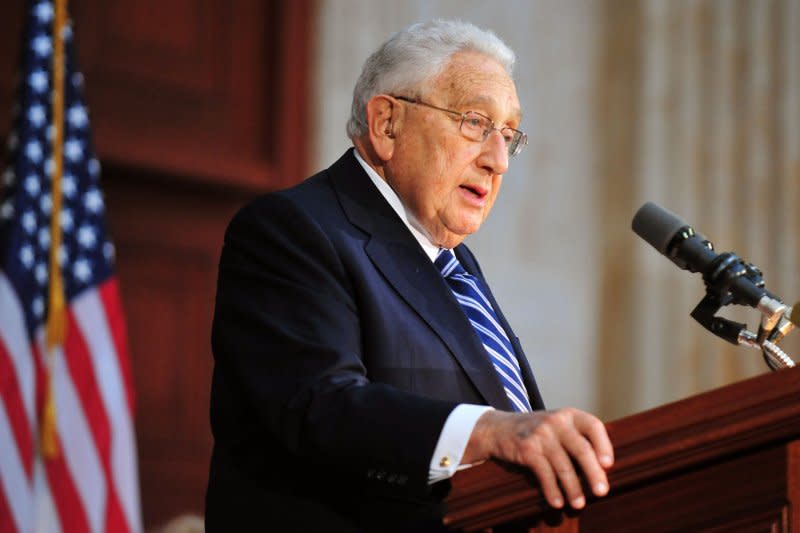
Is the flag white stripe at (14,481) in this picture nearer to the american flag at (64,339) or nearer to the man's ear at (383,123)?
the american flag at (64,339)

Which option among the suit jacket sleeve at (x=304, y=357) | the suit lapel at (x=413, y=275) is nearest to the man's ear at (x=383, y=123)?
the suit lapel at (x=413, y=275)

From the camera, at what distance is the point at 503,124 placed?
2566 mm

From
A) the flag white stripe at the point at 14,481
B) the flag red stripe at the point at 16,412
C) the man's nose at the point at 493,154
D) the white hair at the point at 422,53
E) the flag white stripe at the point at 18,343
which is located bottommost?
the flag white stripe at the point at 14,481

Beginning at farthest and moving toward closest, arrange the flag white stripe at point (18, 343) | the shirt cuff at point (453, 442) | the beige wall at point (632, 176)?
1. the beige wall at point (632, 176)
2. the flag white stripe at point (18, 343)
3. the shirt cuff at point (453, 442)

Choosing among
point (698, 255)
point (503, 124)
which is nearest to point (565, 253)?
point (503, 124)

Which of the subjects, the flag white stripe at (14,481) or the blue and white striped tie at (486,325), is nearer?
the blue and white striped tie at (486,325)

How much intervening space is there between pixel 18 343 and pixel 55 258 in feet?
0.98

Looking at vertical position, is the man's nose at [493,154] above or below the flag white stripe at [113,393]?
above

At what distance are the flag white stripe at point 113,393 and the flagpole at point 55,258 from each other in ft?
0.30

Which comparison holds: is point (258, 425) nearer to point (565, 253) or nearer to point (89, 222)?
point (89, 222)

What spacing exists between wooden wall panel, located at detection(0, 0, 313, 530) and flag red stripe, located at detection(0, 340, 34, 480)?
1318 millimetres

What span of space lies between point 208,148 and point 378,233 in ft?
10.1

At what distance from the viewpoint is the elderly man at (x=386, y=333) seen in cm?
173

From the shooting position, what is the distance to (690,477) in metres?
1.58
